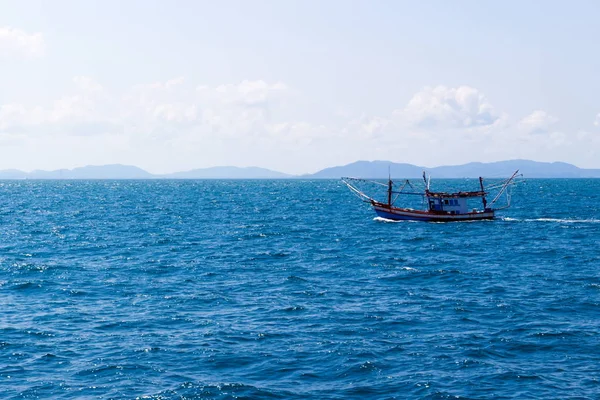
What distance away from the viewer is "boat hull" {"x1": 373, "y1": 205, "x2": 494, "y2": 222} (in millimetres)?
86062

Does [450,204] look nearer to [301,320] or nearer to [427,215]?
[427,215]

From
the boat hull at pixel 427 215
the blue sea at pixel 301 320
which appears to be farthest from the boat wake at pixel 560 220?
the blue sea at pixel 301 320

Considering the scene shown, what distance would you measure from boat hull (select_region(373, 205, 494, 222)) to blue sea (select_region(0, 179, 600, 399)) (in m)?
21.2

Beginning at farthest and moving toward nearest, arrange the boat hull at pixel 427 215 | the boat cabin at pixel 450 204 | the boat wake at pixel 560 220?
the boat cabin at pixel 450 204 → the boat hull at pixel 427 215 → the boat wake at pixel 560 220

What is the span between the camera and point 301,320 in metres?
32.2

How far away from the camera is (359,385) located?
23.2m

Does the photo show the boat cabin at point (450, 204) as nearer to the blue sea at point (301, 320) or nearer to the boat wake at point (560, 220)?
the boat wake at point (560, 220)

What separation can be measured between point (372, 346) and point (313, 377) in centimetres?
467

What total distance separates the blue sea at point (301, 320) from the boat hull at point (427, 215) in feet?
69.6

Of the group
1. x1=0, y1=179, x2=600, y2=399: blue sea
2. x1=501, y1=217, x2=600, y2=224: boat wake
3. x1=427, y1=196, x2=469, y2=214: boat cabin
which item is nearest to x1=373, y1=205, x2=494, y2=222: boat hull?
x1=427, y1=196, x2=469, y2=214: boat cabin

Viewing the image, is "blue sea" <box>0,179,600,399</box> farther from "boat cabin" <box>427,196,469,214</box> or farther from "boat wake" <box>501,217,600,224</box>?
"boat wake" <box>501,217,600,224</box>

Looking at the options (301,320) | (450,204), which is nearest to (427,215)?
(450,204)

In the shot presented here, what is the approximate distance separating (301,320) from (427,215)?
58131 millimetres

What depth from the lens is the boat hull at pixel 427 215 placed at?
86.1 metres
